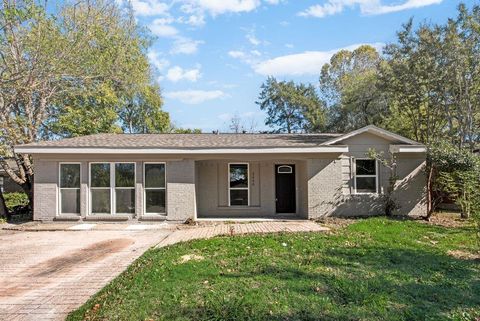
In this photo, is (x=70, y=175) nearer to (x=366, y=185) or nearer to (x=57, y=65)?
(x=57, y=65)

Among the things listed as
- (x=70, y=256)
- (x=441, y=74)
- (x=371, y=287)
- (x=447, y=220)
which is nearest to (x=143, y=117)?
(x=441, y=74)

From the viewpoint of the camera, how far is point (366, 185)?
1405 centimetres

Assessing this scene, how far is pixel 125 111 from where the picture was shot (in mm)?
34031

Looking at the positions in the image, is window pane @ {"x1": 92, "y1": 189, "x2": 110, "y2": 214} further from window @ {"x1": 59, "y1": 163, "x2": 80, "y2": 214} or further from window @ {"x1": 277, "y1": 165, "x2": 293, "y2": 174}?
window @ {"x1": 277, "y1": 165, "x2": 293, "y2": 174}

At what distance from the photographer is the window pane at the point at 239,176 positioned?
15.0m

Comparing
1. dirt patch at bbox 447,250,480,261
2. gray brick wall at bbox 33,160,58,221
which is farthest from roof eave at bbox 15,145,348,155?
dirt patch at bbox 447,250,480,261

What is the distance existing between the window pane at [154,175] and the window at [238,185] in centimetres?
288

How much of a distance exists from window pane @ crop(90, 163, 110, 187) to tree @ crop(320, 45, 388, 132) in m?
16.1

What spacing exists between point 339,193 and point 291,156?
7.49ft

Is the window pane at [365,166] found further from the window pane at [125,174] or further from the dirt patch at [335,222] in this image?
the window pane at [125,174]

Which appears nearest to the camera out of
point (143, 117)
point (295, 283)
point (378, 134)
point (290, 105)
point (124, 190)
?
point (295, 283)

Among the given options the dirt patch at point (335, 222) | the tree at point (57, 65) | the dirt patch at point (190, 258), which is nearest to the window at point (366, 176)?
the dirt patch at point (335, 222)

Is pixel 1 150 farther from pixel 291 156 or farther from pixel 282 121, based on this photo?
pixel 282 121

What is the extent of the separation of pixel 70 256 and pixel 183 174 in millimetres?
5602
